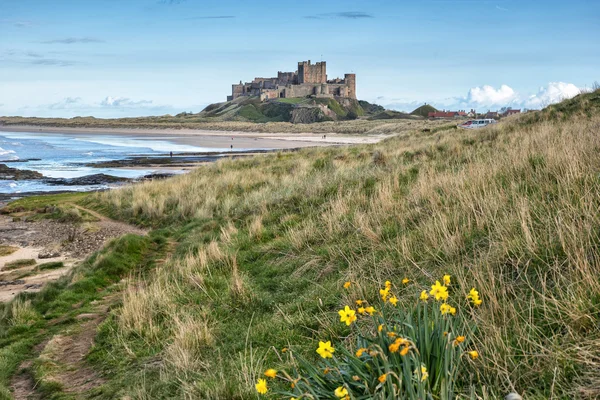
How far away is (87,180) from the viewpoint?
117 ft

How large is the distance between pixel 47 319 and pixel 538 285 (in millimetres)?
8093

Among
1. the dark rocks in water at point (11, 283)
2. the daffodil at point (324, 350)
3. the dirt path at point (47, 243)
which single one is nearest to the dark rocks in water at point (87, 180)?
the dirt path at point (47, 243)

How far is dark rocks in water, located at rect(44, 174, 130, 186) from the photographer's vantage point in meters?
34.5

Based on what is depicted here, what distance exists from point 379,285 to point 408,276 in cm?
35

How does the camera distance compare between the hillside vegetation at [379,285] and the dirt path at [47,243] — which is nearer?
the hillside vegetation at [379,285]

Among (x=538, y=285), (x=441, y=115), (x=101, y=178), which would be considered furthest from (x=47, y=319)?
(x=441, y=115)

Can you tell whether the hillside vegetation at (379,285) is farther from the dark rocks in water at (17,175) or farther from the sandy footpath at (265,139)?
the sandy footpath at (265,139)

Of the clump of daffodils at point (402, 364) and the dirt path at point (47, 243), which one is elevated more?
the clump of daffodils at point (402, 364)

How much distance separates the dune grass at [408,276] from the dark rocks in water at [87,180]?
82.3ft

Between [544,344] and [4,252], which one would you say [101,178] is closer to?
[4,252]

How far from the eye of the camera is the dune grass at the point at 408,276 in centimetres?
338

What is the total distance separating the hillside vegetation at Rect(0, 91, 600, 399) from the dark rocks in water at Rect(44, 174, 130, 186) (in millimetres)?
24327

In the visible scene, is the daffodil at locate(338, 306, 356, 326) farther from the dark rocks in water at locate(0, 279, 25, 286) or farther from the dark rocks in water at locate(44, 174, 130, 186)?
the dark rocks in water at locate(44, 174, 130, 186)

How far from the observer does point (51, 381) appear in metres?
6.25
